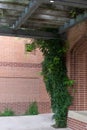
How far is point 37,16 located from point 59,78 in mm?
3090

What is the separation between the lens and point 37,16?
9.36 m

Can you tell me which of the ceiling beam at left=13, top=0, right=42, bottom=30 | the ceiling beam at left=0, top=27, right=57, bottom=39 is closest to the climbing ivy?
the ceiling beam at left=0, top=27, right=57, bottom=39

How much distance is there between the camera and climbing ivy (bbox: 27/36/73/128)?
38.2ft

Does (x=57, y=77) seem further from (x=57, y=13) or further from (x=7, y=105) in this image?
(x=7, y=105)

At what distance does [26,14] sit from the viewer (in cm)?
862

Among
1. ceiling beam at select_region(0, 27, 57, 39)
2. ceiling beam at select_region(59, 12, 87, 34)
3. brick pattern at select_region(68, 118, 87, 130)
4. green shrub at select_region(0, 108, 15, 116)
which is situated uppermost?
ceiling beam at select_region(59, 12, 87, 34)

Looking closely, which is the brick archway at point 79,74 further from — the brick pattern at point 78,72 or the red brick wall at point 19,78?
the red brick wall at point 19,78

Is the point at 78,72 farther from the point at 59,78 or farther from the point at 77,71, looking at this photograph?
the point at 59,78

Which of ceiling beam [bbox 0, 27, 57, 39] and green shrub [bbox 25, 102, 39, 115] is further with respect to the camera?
green shrub [bbox 25, 102, 39, 115]

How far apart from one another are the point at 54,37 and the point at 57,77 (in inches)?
56.0

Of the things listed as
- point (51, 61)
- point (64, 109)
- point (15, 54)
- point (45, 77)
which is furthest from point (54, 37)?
point (15, 54)

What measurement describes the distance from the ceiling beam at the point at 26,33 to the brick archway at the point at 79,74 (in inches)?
→ 42.0

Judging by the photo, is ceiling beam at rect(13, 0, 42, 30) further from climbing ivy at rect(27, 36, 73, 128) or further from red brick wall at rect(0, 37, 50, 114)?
red brick wall at rect(0, 37, 50, 114)

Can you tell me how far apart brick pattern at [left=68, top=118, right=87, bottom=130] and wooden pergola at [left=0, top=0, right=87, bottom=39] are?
9.64ft
